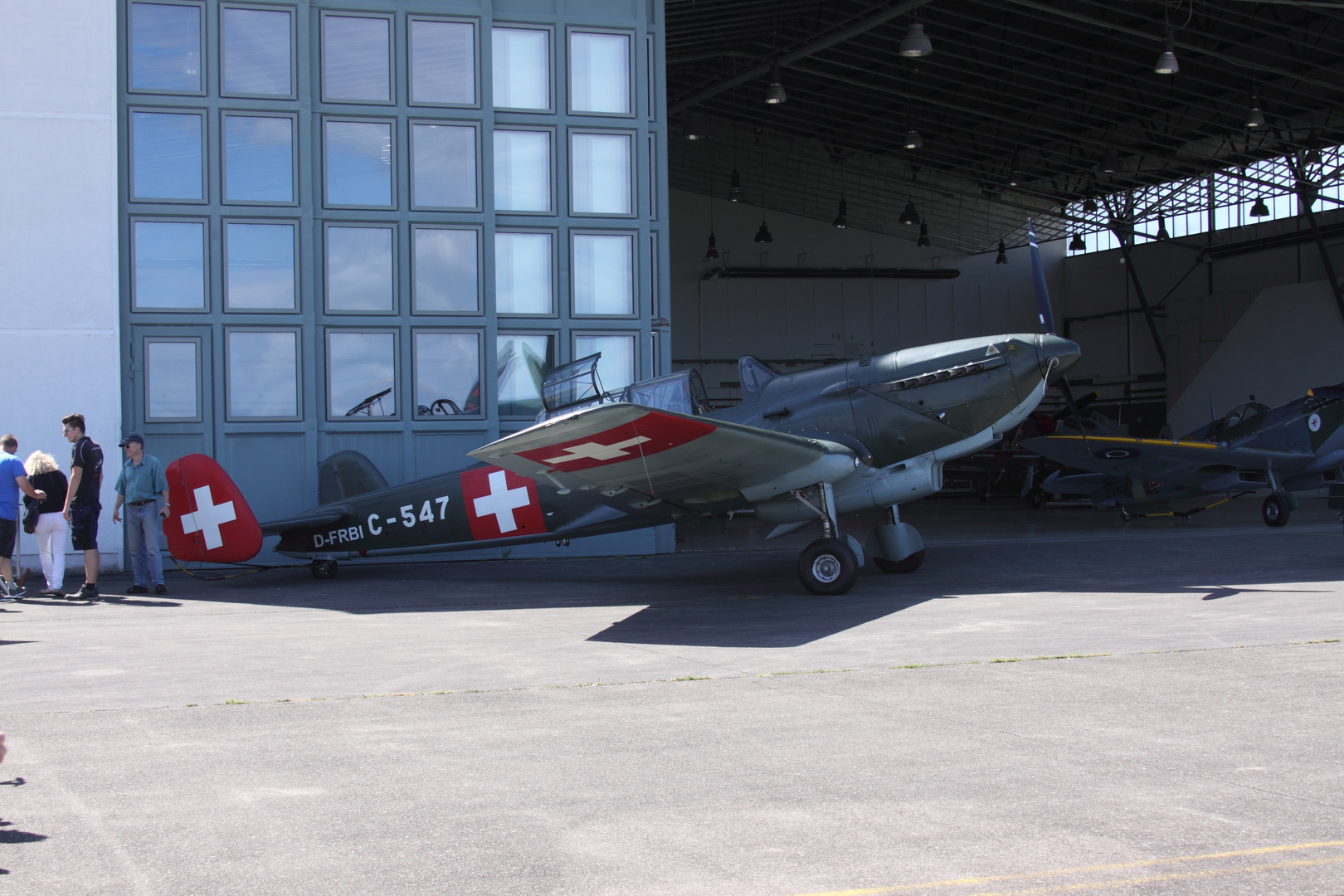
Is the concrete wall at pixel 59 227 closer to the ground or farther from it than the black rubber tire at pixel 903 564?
farther from it

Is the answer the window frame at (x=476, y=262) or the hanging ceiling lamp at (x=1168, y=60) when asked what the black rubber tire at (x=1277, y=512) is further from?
the window frame at (x=476, y=262)

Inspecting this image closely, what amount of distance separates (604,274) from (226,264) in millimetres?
4886

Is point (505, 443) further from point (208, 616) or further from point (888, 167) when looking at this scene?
point (888, 167)

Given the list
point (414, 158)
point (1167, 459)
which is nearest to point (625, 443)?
point (414, 158)

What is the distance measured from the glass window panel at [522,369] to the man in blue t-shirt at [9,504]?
18.0 feet

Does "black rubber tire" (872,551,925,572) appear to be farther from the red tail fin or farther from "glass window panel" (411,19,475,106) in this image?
"glass window panel" (411,19,475,106)

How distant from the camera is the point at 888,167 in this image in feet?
125

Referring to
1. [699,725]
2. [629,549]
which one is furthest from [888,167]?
[699,725]

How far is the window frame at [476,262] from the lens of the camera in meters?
13.6

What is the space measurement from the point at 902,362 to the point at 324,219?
25.7 feet

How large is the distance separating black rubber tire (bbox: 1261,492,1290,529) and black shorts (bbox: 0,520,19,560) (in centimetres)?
1762

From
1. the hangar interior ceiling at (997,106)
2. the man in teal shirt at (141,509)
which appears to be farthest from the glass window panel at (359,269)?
the hangar interior ceiling at (997,106)

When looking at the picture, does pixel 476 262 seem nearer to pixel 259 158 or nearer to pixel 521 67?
pixel 521 67

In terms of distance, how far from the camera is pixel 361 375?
44.2 feet
